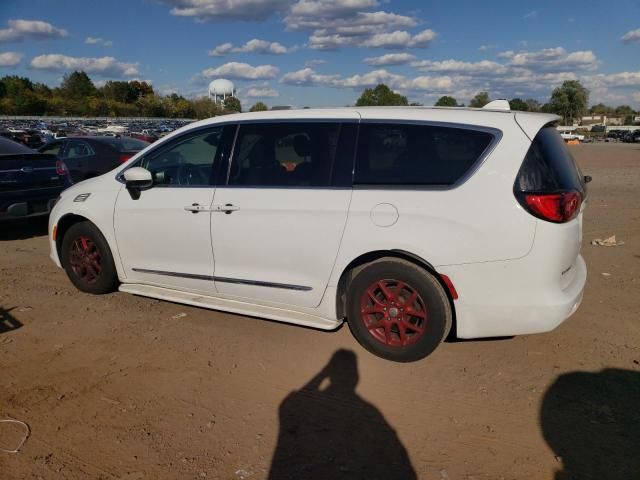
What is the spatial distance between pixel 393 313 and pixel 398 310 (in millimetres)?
45

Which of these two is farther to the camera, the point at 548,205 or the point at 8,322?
the point at 8,322

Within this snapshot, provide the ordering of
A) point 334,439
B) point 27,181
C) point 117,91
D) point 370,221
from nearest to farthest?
point 334,439, point 370,221, point 27,181, point 117,91

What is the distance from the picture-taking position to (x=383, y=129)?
3.97 metres

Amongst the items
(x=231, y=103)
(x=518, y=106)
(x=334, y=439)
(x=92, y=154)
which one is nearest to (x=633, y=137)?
(x=518, y=106)

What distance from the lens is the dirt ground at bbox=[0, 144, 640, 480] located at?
2820mm

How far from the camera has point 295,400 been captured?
11.3ft

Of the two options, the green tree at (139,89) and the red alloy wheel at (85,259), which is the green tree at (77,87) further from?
the red alloy wheel at (85,259)

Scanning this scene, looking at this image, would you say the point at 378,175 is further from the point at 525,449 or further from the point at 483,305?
the point at 525,449

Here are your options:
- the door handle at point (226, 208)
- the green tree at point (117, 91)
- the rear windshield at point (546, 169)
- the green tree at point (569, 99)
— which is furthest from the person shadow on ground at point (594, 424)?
the green tree at point (117, 91)

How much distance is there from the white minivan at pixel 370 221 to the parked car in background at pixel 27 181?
12.2 feet

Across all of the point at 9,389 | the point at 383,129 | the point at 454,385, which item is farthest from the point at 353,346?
the point at 9,389

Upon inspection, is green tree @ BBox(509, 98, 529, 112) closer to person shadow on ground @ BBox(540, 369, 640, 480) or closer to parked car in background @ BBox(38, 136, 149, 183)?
person shadow on ground @ BBox(540, 369, 640, 480)

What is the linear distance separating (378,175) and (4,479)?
2.87 m

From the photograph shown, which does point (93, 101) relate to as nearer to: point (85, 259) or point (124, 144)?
point (124, 144)
